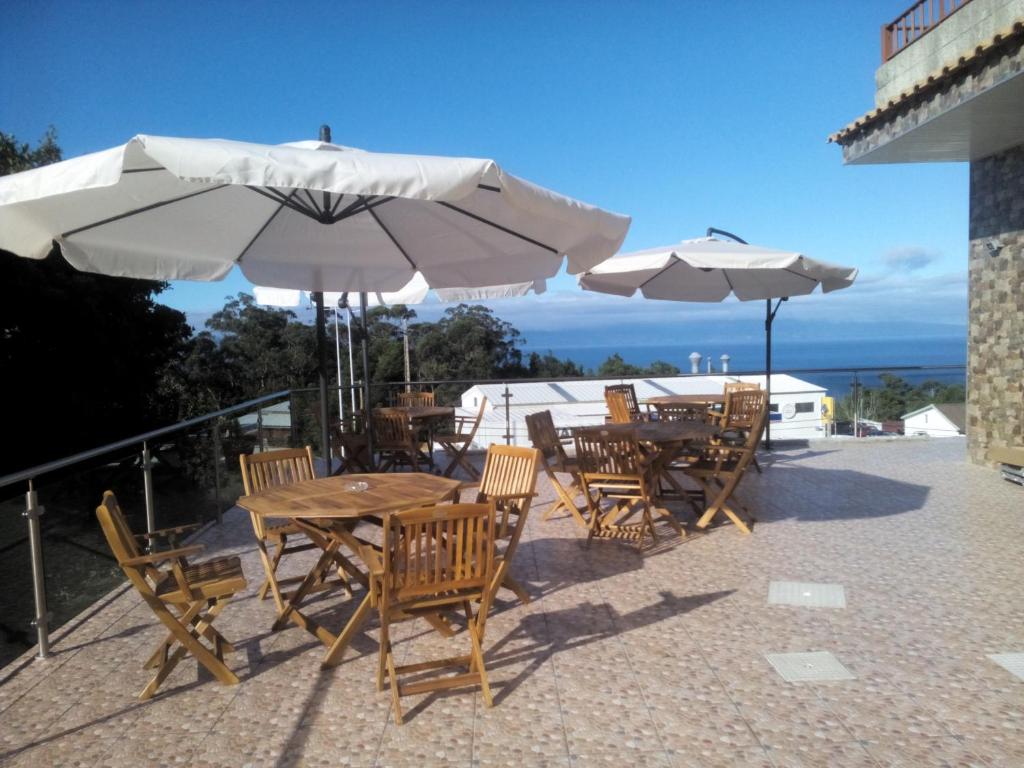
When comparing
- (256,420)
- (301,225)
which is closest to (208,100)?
(256,420)

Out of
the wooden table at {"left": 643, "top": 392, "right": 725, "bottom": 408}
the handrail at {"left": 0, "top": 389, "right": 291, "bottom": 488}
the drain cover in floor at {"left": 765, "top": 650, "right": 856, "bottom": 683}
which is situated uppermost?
→ the handrail at {"left": 0, "top": 389, "right": 291, "bottom": 488}

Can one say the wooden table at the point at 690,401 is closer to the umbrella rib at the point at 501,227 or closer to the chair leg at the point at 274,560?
the umbrella rib at the point at 501,227

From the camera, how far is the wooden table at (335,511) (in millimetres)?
3141

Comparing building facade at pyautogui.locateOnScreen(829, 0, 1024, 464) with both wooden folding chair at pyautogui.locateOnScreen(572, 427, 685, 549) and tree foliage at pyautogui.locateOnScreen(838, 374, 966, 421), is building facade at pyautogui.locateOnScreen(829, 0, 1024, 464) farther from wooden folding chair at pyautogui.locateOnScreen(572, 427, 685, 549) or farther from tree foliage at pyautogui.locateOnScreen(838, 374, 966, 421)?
wooden folding chair at pyautogui.locateOnScreen(572, 427, 685, 549)

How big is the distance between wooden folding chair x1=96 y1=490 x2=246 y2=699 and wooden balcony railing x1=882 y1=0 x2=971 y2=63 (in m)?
8.60

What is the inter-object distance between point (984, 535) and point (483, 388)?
33.1 ft

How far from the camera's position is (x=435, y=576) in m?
2.77

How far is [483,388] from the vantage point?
14297 mm

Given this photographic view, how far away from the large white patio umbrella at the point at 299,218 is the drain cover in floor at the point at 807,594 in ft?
7.00

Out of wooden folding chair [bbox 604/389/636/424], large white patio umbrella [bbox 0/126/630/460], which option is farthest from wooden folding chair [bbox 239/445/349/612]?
wooden folding chair [bbox 604/389/636/424]

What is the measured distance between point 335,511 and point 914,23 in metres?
8.61

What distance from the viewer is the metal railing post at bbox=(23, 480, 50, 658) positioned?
133 inches

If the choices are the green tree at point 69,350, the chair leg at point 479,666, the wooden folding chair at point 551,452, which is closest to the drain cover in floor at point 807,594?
the wooden folding chair at point 551,452

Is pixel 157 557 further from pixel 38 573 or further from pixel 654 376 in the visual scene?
pixel 654 376
